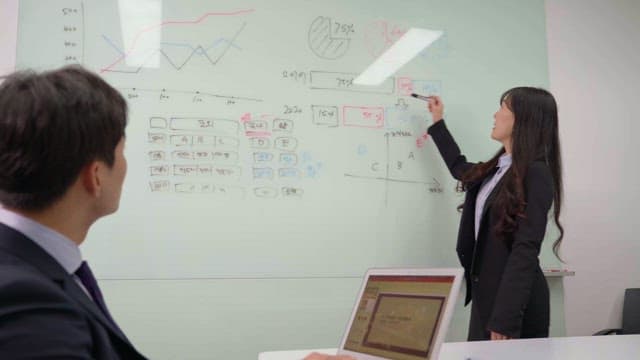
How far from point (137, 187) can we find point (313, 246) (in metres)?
0.76

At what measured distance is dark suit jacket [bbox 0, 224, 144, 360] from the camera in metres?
0.71

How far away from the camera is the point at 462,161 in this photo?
7.77ft

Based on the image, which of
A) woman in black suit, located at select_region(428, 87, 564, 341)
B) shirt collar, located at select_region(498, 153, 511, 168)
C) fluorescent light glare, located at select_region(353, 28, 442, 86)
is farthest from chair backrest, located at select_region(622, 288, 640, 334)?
fluorescent light glare, located at select_region(353, 28, 442, 86)

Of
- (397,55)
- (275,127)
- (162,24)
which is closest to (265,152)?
(275,127)

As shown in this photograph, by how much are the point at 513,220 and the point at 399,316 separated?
39.9 inches

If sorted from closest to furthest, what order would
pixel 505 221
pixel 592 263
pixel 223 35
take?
pixel 505 221 → pixel 223 35 → pixel 592 263

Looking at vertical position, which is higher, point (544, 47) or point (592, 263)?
point (544, 47)

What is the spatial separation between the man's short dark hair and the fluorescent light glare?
1.59 m

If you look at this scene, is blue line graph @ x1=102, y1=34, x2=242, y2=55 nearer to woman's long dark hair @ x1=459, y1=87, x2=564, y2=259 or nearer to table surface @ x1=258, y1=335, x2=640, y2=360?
woman's long dark hair @ x1=459, y1=87, x2=564, y2=259

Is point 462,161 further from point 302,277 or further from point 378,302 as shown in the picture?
point 378,302

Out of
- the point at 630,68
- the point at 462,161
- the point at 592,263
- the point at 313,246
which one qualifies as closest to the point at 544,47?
the point at 630,68

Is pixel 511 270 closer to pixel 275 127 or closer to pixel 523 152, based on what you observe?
pixel 523 152

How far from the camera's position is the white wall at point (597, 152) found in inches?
105

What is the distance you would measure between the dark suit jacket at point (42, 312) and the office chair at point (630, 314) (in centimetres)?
252
